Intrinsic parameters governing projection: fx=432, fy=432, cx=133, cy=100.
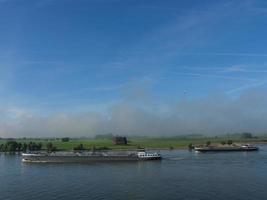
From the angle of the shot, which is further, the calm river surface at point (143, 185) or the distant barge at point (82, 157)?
the distant barge at point (82, 157)

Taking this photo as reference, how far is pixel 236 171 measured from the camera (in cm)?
10412

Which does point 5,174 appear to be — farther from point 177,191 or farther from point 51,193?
point 177,191

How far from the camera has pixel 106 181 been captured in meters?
90.8

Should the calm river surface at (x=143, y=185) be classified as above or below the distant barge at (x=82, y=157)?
below

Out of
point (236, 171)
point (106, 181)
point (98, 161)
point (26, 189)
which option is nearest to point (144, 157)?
point (98, 161)

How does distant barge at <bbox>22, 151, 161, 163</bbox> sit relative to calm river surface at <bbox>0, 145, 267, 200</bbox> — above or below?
above

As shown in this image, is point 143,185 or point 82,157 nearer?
point 143,185

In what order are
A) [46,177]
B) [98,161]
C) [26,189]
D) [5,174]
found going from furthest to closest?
[98,161] → [5,174] → [46,177] → [26,189]

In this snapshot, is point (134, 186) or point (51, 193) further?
point (134, 186)

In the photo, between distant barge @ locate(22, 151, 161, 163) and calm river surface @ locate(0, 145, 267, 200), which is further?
distant barge @ locate(22, 151, 161, 163)

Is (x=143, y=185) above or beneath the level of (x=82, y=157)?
beneath

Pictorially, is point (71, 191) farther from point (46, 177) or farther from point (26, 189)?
point (46, 177)

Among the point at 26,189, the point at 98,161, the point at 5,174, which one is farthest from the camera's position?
the point at 98,161

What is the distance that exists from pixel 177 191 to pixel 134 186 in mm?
11171
